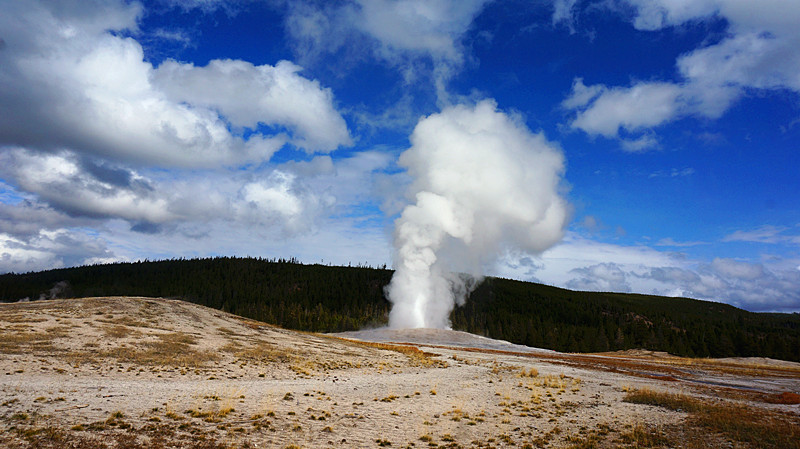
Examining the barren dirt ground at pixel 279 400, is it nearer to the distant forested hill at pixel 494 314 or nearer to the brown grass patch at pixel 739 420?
the brown grass patch at pixel 739 420

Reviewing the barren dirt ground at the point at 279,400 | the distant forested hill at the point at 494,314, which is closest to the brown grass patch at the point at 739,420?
the barren dirt ground at the point at 279,400

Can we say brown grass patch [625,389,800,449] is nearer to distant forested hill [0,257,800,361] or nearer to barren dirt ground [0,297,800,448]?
barren dirt ground [0,297,800,448]

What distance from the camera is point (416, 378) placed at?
111 ft

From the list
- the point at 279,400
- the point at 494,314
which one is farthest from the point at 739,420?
the point at 494,314

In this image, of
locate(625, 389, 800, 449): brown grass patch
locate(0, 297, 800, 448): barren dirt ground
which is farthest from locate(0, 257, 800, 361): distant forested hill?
locate(625, 389, 800, 449): brown grass patch

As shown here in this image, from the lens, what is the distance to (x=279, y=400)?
2081 centimetres

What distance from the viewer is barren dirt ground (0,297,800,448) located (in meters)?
14.9

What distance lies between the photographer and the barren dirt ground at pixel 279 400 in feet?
48.9

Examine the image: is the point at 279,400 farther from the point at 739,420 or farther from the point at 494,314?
the point at 494,314

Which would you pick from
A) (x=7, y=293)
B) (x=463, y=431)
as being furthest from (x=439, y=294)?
(x=7, y=293)

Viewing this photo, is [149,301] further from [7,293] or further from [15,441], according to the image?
[7,293]

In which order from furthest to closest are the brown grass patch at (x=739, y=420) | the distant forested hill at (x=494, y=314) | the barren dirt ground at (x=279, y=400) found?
the distant forested hill at (x=494, y=314) → the brown grass patch at (x=739, y=420) → the barren dirt ground at (x=279, y=400)

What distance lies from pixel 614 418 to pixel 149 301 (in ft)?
189

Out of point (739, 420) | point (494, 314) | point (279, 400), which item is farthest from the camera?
point (494, 314)
